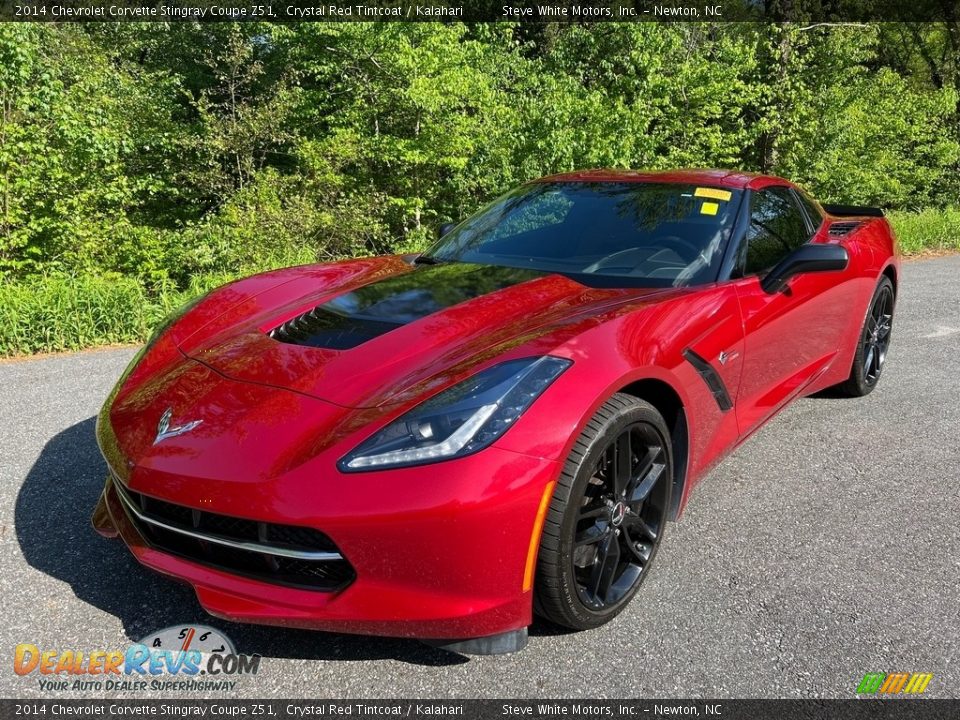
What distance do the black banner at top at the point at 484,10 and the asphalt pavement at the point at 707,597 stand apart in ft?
36.9

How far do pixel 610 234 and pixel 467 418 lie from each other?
63.7 inches

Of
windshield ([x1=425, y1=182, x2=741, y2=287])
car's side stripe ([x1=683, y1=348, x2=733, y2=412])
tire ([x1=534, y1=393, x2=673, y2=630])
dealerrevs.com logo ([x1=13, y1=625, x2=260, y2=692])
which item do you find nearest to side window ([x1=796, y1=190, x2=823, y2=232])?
windshield ([x1=425, y1=182, x2=741, y2=287])

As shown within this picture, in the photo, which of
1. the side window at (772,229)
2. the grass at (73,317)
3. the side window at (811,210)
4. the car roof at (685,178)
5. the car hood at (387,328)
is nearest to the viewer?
the car hood at (387,328)

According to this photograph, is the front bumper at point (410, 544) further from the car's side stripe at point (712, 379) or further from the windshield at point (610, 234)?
the windshield at point (610, 234)

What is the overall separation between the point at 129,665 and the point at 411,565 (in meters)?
0.95

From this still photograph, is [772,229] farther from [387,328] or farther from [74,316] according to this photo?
[74,316]

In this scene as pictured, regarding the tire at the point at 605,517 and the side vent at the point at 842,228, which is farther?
the side vent at the point at 842,228

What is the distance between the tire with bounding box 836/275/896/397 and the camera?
4.10 metres

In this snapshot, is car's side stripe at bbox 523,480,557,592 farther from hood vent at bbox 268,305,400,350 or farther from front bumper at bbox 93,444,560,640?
hood vent at bbox 268,305,400,350

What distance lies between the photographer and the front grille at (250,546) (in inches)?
70.9

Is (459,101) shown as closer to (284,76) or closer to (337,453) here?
(284,76)

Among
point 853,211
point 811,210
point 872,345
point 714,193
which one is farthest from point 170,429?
point 853,211

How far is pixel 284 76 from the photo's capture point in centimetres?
1521

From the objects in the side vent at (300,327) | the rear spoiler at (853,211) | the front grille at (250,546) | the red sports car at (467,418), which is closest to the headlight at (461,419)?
the red sports car at (467,418)
